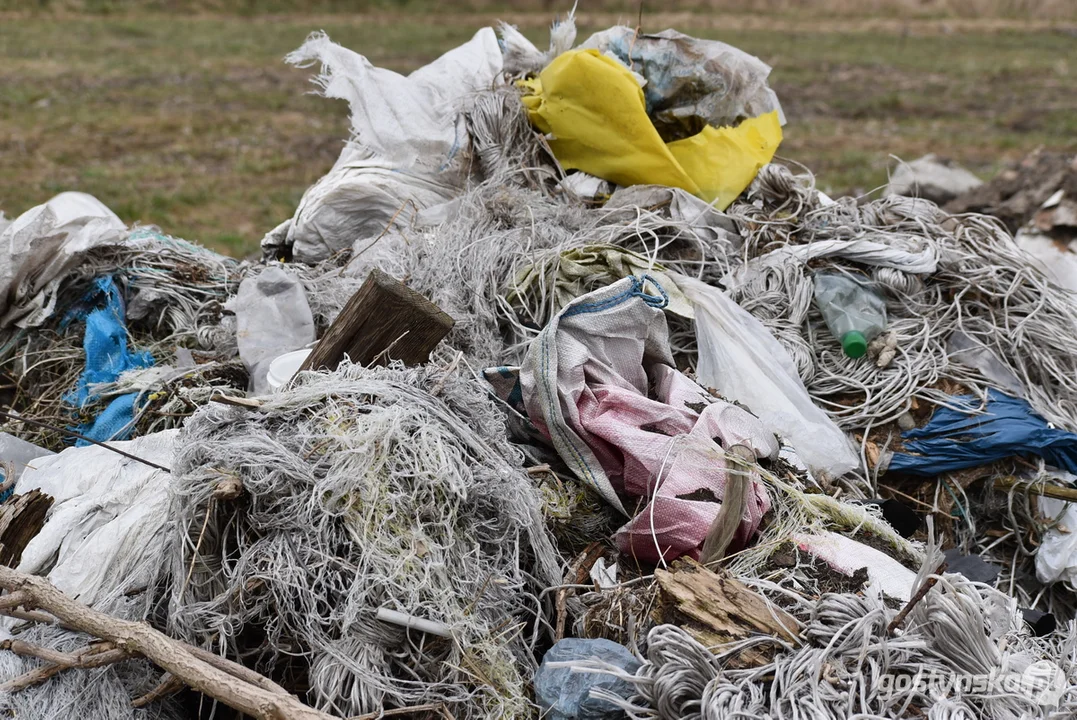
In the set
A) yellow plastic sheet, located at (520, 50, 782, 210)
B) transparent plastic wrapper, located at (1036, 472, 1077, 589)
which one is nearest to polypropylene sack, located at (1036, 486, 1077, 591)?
transparent plastic wrapper, located at (1036, 472, 1077, 589)

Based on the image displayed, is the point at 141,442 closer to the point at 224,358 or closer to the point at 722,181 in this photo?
the point at 224,358

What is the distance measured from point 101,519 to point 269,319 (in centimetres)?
91

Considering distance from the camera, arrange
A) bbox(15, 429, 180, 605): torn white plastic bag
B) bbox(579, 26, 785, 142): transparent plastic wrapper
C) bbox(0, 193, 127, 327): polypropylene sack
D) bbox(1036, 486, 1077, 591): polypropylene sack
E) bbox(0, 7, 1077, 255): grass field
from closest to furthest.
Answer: bbox(15, 429, 180, 605): torn white plastic bag, bbox(1036, 486, 1077, 591): polypropylene sack, bbox(0, 193, 127, 327): polypropylene sack, bbox(579, 26, 785, 142): transparent plastic wrapper, bbox(0, 7, 1077, 255): grass field

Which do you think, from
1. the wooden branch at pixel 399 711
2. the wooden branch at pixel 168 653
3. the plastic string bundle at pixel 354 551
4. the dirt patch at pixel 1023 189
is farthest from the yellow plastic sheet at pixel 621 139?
the wooden branch at pixel 168 653

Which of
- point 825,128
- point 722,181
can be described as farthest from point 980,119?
point 722,181

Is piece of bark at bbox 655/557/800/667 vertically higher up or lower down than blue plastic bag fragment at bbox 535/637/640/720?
higher up

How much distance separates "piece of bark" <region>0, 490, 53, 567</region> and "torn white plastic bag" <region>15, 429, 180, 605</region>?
0.08 feet

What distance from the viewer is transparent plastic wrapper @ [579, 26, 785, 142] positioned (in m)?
3.94

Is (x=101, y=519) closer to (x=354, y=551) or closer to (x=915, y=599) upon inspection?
(x=354, y=551)

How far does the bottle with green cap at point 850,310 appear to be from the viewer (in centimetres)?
Result: 316

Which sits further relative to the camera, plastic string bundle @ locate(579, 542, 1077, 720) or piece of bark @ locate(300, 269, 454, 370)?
piece of bark @ locate(300, 269, 454, 370)

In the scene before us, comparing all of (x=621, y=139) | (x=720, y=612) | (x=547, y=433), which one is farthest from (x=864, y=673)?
(x=621, y=139)

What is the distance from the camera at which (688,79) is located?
3926 mm

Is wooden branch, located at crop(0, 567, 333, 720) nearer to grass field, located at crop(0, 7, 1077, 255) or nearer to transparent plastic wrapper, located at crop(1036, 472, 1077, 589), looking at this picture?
transparent plastic wrapper, located at crop(1036, 472, 1077, 589)
